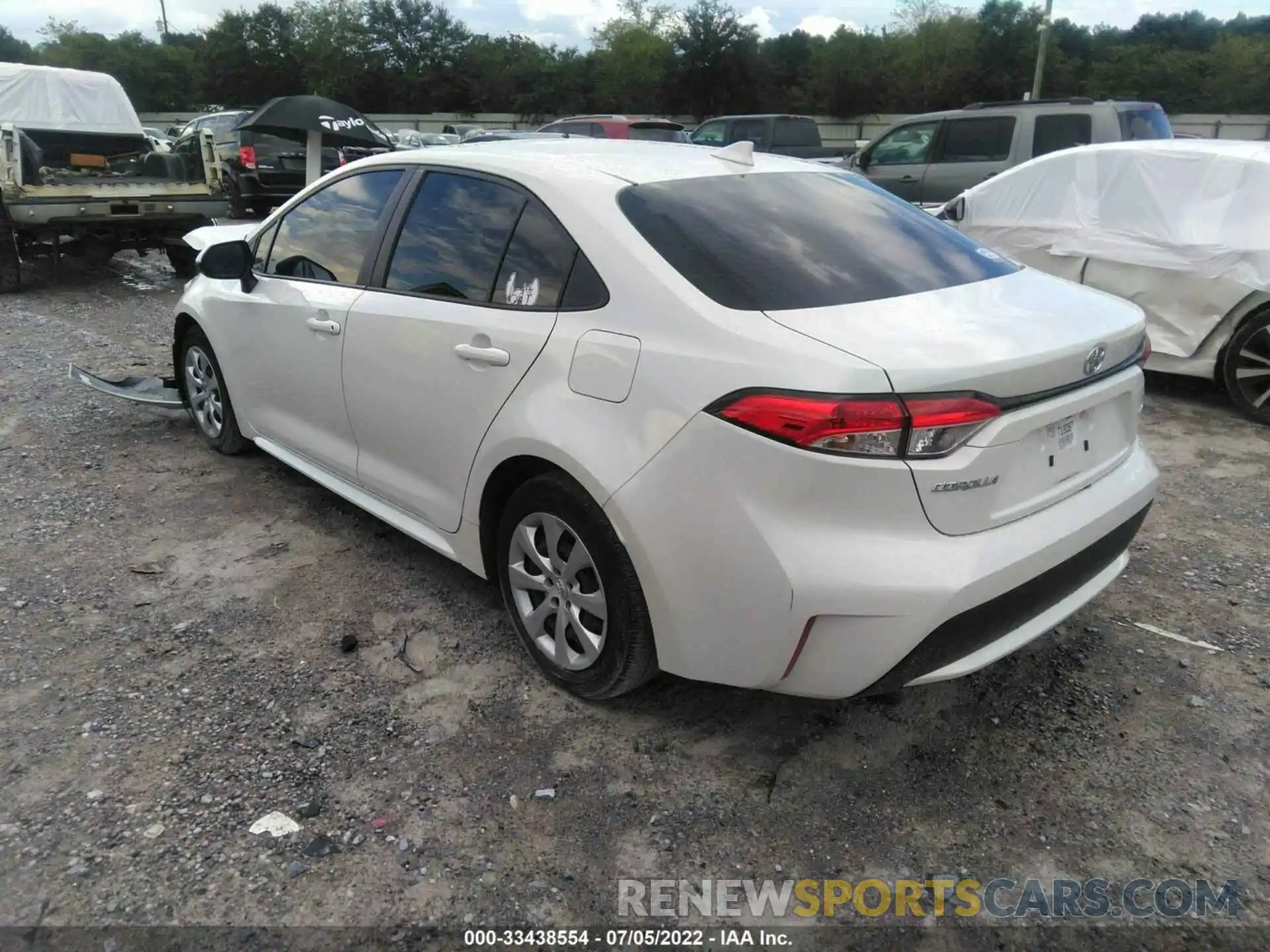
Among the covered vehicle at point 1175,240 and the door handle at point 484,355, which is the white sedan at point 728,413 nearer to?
the door handle at point 484,355

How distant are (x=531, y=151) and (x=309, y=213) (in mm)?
1305

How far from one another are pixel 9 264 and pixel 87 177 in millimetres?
1209

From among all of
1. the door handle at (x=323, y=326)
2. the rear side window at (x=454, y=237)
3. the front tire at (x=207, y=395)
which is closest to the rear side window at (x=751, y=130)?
the front tire at (x=207, y=395)

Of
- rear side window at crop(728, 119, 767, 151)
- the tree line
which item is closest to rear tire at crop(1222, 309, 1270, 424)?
rear side window at crop(728, 119, 767, 151)

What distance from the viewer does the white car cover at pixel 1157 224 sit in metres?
5.65

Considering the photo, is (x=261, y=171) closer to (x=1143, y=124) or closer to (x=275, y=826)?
(x=1143, y=124)

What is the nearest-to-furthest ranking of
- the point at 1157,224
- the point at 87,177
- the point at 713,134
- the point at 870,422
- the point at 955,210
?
1. the point at 870,422
2. the point at 1157,224
3. the point at 955,210
4. the point at 87,177
5. the point at 713,134

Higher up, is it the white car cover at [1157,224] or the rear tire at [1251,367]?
the white car cover at [1157,224]

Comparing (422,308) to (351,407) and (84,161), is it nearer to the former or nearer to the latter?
(351,407)

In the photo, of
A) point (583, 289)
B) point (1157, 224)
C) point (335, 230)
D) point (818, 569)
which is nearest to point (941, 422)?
point (818, 569)

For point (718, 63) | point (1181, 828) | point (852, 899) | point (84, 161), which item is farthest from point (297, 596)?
point (718, 63)

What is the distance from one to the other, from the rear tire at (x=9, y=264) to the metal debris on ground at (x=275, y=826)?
9.16m

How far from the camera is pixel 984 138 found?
10695 mm
